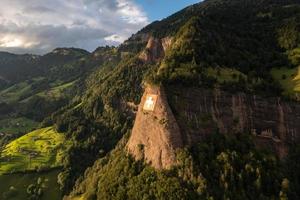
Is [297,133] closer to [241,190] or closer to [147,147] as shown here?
[241,190]

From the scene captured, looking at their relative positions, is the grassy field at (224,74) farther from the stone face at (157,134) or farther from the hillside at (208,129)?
the stone face at (157,134)

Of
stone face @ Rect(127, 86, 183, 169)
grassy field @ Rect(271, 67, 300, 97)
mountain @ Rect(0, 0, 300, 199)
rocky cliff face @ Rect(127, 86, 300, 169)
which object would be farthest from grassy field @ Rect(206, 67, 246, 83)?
stone face @ Rect(127, 86, 183, 169)

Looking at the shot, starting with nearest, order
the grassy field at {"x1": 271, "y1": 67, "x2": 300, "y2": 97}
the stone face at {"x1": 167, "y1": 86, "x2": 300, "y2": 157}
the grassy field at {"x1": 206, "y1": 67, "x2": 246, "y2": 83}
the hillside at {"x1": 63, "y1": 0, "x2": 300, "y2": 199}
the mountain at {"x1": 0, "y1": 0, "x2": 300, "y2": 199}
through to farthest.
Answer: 1. the mountain at {"x1": 0, "y1": 0, "x2": 300, "y2": 199}
2. the hillside at {"x1": 63, "y1": 0, "x2": 300, "y2": 199}
3. the stone face at {"x1": 167, "y1": 86, "x2": 300, "y2": 157}
4. the grassy field at {"x1": 206, "y1": 67, "x2": 246, "y2": 83}
5. the grassy field at {"x1": 271, "y1": 67, "x2": 300, "y2": 97}

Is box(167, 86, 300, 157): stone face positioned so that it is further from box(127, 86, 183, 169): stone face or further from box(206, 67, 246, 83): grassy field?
box(206, 67, 246, 83): grassy field

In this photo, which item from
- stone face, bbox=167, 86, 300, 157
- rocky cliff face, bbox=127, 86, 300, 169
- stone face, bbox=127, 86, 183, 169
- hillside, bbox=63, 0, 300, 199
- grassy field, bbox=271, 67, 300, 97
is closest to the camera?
hillside, bbox=63, 0, 300, 199

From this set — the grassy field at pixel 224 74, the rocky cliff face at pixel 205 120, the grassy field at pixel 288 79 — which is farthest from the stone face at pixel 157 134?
the grassy field at pixel 288 79

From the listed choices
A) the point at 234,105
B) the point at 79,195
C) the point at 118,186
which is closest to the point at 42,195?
the point at 79,195
